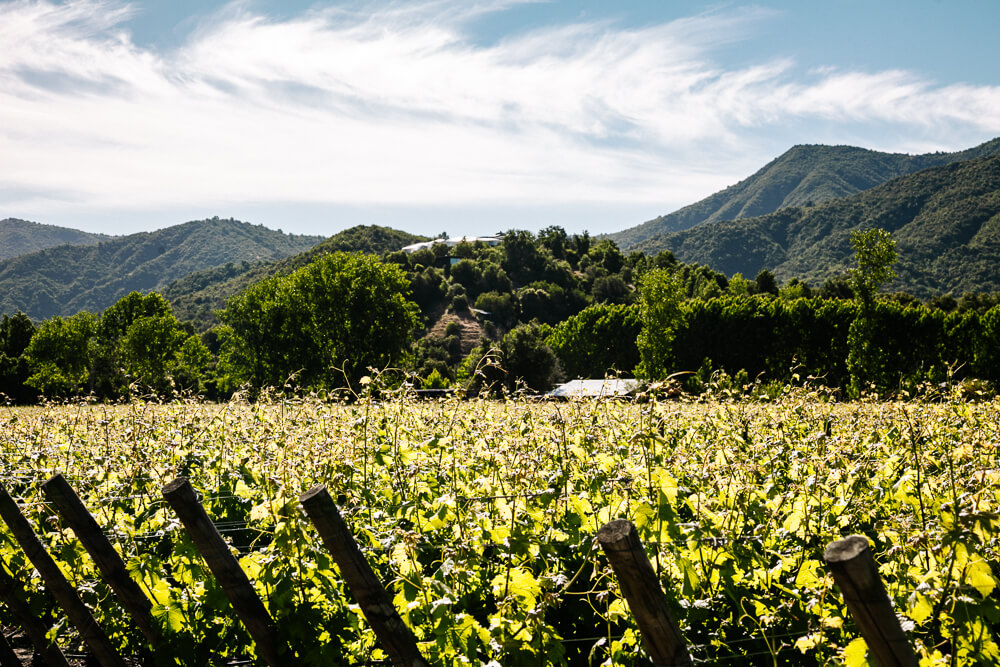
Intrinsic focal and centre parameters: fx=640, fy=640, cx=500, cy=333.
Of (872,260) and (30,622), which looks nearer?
(30,622)

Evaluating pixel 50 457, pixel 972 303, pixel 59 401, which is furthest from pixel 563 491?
pixel 972 303

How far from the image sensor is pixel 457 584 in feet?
10.2

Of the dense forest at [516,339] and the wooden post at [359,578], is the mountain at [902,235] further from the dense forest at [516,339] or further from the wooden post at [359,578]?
the wooden post at [359,578]

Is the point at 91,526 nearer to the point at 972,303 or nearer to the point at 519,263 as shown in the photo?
the point at 972,303

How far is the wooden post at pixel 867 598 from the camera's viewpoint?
1.57 m

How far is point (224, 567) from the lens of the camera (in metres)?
2.88

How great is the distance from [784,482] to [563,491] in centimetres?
183

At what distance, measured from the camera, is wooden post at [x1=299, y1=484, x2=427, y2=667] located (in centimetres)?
231

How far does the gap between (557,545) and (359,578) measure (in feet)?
4.43

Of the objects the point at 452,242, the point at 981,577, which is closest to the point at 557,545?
the point at 981,577

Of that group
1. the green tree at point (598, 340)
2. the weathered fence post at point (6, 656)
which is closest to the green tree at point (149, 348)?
the green tree at point (598, 340)

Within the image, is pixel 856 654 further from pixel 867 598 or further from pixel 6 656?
pixel 6 656

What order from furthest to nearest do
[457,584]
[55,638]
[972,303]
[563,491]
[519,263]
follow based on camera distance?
[519,263] < [972,303] < [55,638] < [563,491] < [457,584]

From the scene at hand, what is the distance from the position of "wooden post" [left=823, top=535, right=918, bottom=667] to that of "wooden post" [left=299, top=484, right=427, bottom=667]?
1.56 m
